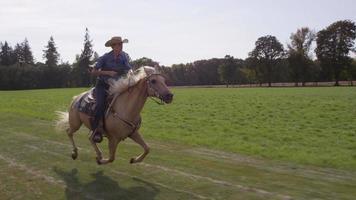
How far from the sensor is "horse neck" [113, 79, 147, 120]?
31.4ft

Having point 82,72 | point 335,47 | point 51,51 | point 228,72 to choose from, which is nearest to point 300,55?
point 335,47

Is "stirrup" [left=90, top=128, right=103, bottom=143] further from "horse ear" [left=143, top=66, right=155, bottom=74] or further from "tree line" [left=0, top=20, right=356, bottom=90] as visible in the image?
"tree line" [left=0, top=20, right=356, bottom=90]

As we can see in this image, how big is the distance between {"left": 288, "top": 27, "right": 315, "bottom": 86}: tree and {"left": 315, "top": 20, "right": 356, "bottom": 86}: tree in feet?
11.6

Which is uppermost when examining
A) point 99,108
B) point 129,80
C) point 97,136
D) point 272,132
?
point 129,80

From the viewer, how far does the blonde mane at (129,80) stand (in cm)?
953

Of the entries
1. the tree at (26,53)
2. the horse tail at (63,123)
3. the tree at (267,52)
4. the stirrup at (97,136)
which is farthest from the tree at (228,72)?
the stirrup at (97,136)

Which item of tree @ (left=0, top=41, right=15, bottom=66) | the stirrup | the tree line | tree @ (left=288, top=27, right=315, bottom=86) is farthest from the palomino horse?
tree @ (left=0, top=41, right=15, bottom=66)

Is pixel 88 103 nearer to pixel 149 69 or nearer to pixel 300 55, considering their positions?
pixel 149 69

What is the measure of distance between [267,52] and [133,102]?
112933 mm

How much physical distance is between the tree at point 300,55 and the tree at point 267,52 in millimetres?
7252

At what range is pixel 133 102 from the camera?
31.8ft

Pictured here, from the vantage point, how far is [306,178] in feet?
32.8

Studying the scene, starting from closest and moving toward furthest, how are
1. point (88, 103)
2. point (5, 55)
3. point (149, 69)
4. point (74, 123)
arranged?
point (149, 69)
point (88, 103)
point (74, 123)
point (5, 55)

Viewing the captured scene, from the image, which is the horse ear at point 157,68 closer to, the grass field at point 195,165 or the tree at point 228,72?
the grass field at point 195,165
